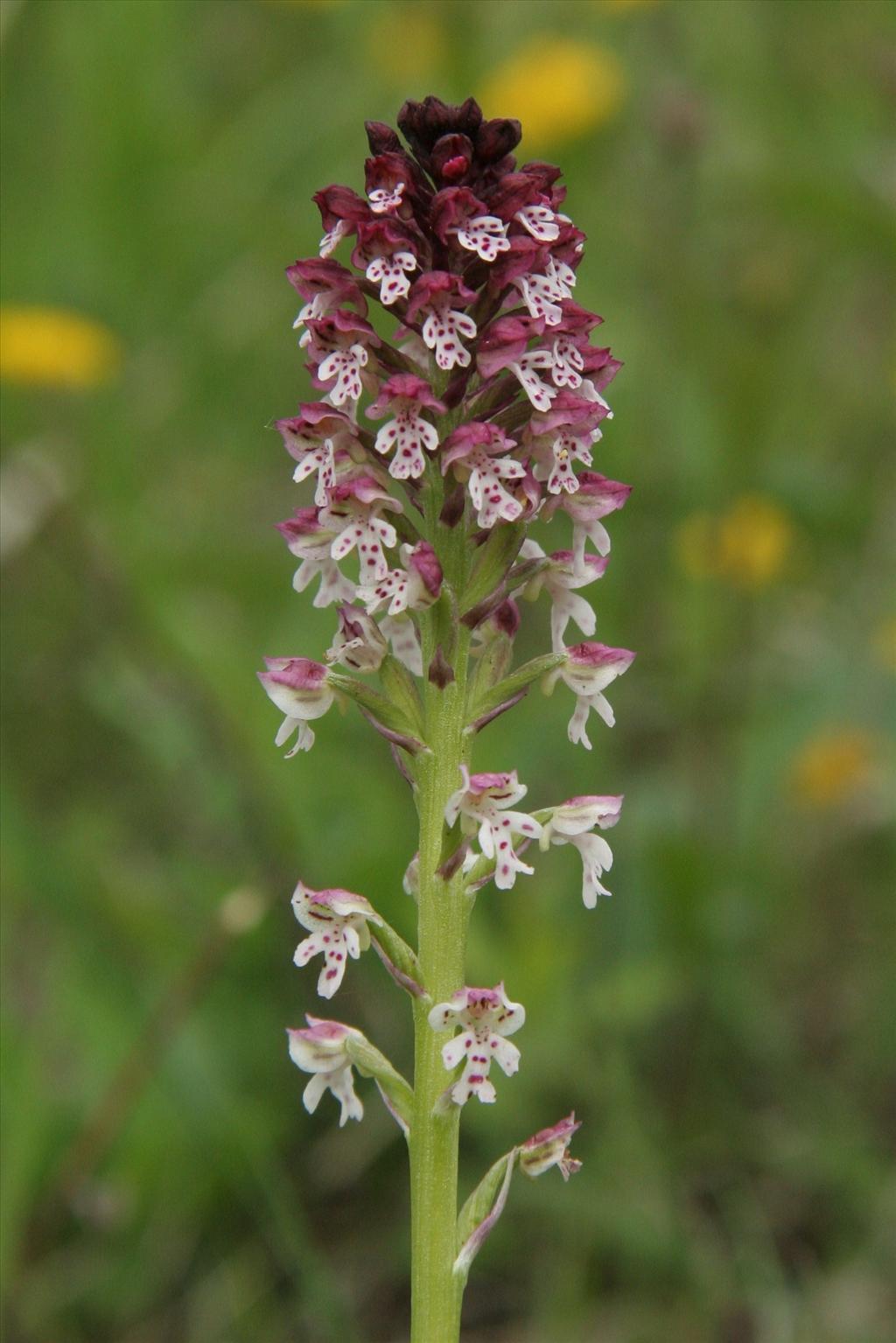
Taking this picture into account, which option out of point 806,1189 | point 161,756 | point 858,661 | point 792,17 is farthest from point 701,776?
point 792,17

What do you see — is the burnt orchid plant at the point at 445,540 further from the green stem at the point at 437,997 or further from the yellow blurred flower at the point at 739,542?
the yellow blurred flower at the point at 739,542

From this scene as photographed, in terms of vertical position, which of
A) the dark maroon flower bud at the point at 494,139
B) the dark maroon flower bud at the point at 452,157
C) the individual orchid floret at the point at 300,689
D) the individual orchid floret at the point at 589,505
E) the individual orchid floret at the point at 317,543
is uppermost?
the dark maroon flower bud at the point at 494,139

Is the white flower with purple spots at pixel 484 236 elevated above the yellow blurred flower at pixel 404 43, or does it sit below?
below

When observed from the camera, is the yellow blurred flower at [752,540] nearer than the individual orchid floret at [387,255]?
No

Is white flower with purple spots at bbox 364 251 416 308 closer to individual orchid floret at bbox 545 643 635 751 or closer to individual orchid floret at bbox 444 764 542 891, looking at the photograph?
individual orchid floret at bbox 545 643 635 751

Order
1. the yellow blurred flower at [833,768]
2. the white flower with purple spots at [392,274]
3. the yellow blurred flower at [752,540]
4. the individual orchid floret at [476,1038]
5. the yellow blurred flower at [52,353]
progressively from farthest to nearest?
the yellow blurred flower at [833,768], the yellow blurred flower at [752,540], the yellow blurred flower at [52,353], the white flower with purple spots at [392,274], the individual orchid floret at [476,1038]

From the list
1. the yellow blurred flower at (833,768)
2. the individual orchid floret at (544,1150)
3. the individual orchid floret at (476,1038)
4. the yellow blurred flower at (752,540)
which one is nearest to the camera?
the individual orchid floret at (476,1038)

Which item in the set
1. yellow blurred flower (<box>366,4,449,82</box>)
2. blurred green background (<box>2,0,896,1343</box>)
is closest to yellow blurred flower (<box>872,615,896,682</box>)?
blurred green background (<box>2,0,896,1343</box>)

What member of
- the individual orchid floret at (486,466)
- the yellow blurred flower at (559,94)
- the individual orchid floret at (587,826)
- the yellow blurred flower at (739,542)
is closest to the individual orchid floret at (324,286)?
the individual orchid floret at (486,466)
